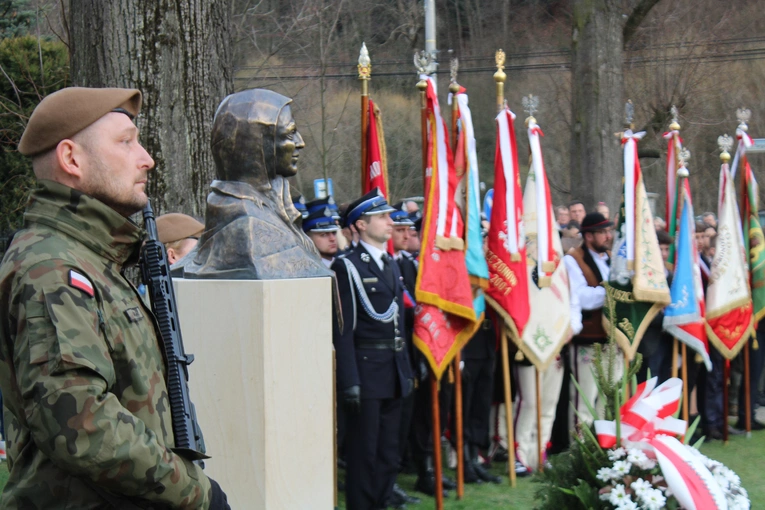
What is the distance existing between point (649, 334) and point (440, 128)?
8.33ft

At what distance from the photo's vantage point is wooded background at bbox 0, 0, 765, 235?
9781 mm

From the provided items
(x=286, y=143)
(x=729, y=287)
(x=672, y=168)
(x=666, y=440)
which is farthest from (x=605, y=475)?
(x=672, y=168)

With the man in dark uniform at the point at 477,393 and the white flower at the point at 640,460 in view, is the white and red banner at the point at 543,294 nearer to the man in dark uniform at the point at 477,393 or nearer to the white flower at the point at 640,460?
the man in dark uniform at the point at 477,393

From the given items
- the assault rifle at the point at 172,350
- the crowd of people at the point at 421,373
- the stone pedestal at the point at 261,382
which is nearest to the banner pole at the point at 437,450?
the crowd of people at the point at 421,373

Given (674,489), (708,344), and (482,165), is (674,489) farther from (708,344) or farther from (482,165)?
(482,165)

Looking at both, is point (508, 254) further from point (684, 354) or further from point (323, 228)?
point (684, 354)

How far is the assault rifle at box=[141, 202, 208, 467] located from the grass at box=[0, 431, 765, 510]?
349 centimetres

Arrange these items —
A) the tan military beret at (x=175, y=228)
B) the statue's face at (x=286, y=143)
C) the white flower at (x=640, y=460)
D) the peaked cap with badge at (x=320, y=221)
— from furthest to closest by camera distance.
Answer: the peaked cap with badge at (x=320, y=221)
the tan military beret at (x=175, y=228)
the statue's face at (x=286, y=143)
the white flower at (x=640, y=460)

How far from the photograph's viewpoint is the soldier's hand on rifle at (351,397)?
15.7 ft

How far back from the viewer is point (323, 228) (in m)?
5.68

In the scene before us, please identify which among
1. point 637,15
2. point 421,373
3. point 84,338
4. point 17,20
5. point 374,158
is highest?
point 637,15

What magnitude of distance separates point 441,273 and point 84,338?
12.8 feet

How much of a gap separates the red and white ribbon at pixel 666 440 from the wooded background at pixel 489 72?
9.65 feet

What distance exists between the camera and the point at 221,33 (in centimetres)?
540
